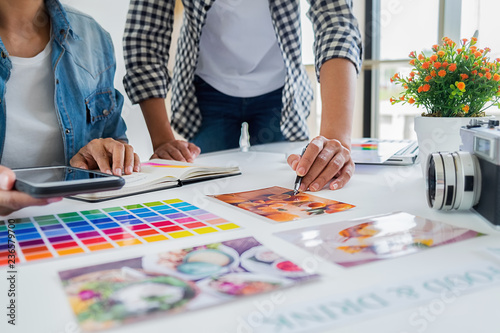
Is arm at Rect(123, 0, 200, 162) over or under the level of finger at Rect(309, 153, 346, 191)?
over

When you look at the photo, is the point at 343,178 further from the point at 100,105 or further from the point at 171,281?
the point at 100,105

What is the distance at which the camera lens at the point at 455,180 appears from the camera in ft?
2.02

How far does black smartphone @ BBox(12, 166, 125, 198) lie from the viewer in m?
0.58

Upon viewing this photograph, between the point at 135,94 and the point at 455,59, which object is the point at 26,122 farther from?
the point at 455,59

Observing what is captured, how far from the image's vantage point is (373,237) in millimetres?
561

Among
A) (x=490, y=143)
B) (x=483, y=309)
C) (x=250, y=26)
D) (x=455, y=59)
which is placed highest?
(x=250, y=26)

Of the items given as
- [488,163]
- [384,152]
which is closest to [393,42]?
[384,152]

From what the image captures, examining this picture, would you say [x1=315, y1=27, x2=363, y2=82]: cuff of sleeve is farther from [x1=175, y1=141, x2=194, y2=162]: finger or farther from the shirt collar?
the shirt collar

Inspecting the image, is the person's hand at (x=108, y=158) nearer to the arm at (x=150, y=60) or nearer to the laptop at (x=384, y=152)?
the arm at (x=150, y=60)

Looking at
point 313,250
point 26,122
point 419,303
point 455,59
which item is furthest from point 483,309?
point 26,122

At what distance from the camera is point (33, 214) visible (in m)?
0.70

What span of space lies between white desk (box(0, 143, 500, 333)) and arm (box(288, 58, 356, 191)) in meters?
0.03

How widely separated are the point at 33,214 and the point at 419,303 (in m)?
0.57

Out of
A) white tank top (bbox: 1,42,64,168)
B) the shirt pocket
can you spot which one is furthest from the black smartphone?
the shirt pocket
